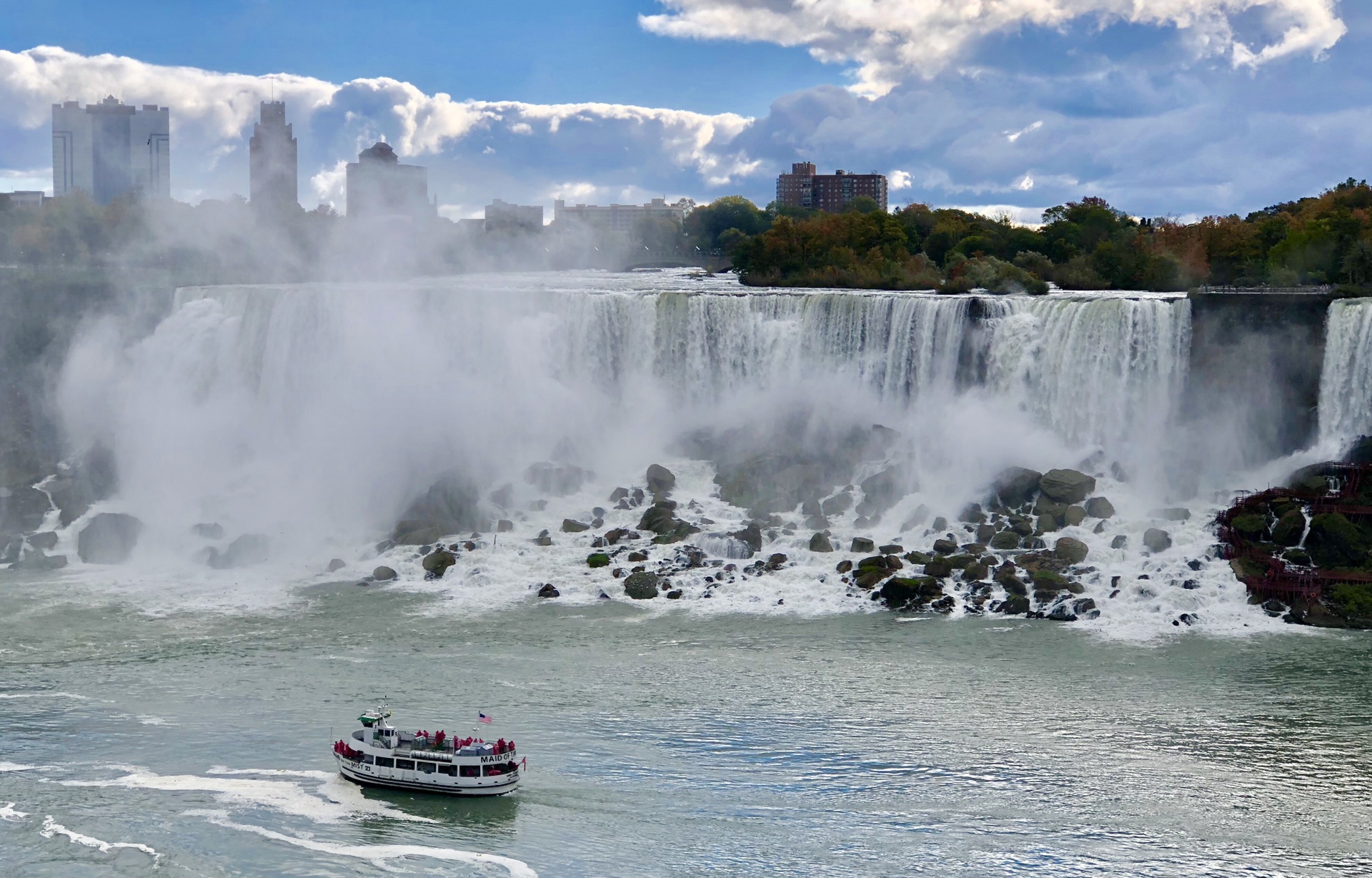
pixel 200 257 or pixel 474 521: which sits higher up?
pixel 200 257

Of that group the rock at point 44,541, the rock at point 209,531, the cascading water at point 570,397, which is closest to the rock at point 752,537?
the cascading water at point 570,397

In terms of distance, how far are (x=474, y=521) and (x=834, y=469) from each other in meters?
8.83

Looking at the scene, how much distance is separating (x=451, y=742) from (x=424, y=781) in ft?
2.01

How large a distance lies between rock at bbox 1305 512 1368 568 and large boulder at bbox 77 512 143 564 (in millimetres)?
25855

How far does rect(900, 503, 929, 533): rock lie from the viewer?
1328 inches

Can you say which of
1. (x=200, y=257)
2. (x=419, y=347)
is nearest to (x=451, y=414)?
(x=419, y=347)

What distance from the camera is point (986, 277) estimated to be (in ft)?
162

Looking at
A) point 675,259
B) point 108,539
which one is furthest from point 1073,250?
point 675,259

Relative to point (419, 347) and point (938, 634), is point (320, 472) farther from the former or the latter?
point (938, 634)

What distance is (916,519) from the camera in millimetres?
34000

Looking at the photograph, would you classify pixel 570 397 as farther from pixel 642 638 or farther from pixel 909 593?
pixel 642 638

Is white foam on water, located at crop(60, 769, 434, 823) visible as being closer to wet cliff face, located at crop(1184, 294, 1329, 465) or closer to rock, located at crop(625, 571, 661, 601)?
rock, located at crop(625, 571, 661, 601)

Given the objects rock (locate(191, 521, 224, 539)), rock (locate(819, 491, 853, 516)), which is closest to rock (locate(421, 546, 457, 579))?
rock (locate(191, 521, 224, 539))

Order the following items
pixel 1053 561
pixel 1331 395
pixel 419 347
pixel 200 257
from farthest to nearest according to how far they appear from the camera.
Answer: pixel 200 257 < pixel 419 347 < pixel 1331 395 < pixel 1053 561
